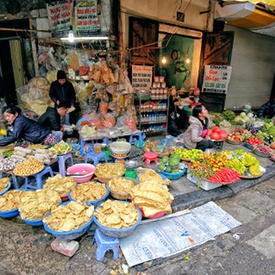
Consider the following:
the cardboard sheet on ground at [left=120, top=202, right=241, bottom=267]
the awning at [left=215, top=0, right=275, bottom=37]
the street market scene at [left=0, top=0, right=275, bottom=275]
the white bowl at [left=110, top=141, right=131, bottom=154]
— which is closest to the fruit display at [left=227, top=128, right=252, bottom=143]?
the street market scene at [left=0, top=0, right=275, bottom=275]

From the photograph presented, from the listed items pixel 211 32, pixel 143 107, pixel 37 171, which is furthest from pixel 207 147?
pixel 211 32

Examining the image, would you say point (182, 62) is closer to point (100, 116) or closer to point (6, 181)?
point (100, 116)

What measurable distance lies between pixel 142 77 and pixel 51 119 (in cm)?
358

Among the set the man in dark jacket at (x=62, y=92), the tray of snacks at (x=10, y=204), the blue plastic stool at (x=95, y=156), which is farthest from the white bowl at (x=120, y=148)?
the man in dark jacket at (x=62, y=92)

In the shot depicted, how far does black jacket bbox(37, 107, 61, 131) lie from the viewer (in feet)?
17.3

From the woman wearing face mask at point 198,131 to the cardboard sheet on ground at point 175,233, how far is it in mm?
1975

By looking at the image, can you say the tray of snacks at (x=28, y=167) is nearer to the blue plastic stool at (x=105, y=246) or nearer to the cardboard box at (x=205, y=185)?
the blue plastic stool at (x=105, y=246)

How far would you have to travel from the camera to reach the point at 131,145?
666cm

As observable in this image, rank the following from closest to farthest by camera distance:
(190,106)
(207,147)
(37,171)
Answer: (37,171) → (207,147) → (190,106)

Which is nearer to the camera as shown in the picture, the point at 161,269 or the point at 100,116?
the point at 161,269

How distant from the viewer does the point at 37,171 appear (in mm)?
3992

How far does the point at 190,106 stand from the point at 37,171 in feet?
20.4

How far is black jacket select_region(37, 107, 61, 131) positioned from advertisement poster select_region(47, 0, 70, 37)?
3.24 metres

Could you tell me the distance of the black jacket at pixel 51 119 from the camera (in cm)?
527
